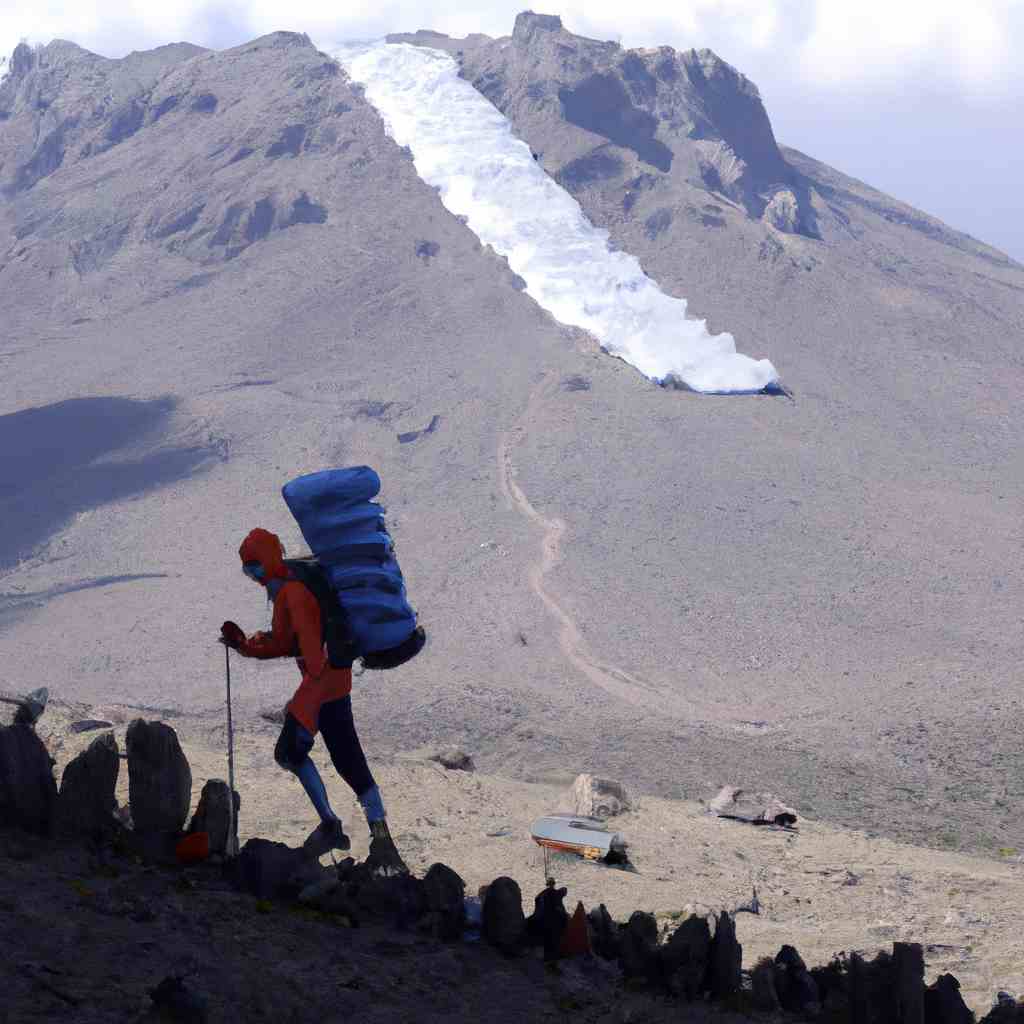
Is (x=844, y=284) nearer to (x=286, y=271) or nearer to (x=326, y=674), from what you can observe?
(x=286, y=271)

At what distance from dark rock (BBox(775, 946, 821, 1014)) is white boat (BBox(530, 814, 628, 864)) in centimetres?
262

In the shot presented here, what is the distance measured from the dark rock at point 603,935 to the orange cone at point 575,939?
0.35 ft

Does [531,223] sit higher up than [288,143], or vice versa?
[288,143]

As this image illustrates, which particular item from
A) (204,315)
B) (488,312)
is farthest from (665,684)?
(204,315)

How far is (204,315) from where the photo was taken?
1443 inches

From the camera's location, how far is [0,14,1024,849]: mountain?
54.5 feet

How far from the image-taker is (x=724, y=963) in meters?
5.28

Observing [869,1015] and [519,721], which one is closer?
[869,1015]

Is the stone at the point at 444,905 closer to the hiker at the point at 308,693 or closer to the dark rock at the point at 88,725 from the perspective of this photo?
the hiker at the point at 308,693

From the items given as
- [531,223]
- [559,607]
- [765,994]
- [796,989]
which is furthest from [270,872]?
[531,223]

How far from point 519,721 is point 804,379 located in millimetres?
18386

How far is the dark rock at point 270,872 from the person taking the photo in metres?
5.55

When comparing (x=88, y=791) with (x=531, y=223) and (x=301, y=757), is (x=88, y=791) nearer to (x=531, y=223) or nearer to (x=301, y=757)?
(x=301, y=757)

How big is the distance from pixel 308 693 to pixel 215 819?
3.00 ft
